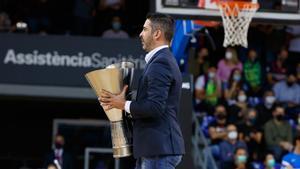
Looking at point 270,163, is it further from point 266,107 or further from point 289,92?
point 289,92

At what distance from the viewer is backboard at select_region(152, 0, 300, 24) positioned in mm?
13312

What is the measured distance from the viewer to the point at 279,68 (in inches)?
754

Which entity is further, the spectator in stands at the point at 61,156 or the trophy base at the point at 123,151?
the spectator in stands at the point at 61,156

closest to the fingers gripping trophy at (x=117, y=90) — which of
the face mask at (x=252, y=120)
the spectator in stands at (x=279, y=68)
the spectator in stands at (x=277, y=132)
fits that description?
the spectator in stands at (x=277, y=132)

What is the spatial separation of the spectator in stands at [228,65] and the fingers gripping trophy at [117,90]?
12.0 metres

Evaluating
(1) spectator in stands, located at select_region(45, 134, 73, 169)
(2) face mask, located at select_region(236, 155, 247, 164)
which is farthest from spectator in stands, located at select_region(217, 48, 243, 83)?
(1) spectator in stands, located at select_region(45, 134, 73, 169)

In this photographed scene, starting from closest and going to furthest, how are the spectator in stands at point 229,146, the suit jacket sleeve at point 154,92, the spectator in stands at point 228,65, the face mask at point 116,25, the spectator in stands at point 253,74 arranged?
the suit jacket sleeve at point 154,92, the spectator in stands at point 229,146, the spectator in stands at point 228,65, the spectator in stands at point 253,74, the face mask at point 116,25

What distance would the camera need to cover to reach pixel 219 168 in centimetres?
1620

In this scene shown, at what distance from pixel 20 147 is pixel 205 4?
27.2 feet

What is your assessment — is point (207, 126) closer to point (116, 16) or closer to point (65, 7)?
point (116, 16)

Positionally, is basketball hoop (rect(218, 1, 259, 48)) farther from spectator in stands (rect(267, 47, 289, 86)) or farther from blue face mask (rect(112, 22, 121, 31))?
spectator in stands (rect(267, 47, 289, 86))

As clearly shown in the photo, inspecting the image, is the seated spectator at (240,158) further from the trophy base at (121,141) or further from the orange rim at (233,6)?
the trophy base at (121,141)

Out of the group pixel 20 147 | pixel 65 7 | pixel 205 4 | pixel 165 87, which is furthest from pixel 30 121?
pixel 165 87

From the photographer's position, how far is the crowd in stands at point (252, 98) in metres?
16.4
